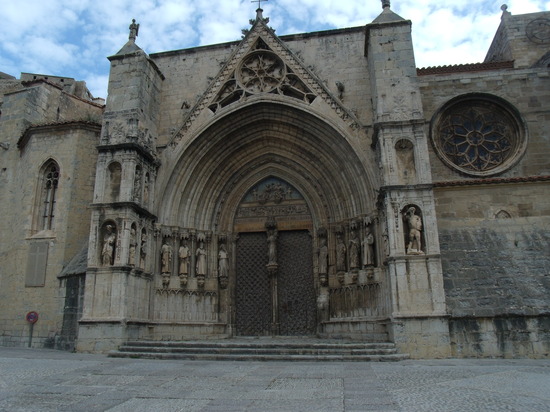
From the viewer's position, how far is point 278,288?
13508mm

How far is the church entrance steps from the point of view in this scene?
29.1ft

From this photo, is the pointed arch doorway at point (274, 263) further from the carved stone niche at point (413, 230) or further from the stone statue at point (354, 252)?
the carved stone niche at point (413, 230)

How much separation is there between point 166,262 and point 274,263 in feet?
10.1

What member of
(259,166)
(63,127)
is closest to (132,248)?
(259,166)

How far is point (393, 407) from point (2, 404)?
4.09 m

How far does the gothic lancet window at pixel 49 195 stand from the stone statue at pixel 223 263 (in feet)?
17.0

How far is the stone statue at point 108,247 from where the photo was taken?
36.8 feet

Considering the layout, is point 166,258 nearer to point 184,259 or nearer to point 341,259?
point 184,259

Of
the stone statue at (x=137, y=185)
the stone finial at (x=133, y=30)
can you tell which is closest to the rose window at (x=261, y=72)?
the stone finial at (x=133, y=30)

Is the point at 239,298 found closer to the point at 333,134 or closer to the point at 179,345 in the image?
the point at 179,345

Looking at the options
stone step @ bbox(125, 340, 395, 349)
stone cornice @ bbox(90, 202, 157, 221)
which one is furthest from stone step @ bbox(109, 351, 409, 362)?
stone cornice @ bbox(90, 202, 157, 221)

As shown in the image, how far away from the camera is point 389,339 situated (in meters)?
9.95

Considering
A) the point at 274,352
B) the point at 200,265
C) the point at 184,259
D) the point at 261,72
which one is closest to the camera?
the point at 274,352

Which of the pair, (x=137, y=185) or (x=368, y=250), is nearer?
(x=368, y=250)
